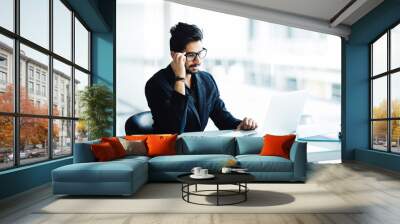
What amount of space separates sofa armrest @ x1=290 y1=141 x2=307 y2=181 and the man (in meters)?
2.52

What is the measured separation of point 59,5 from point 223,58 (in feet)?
11.5

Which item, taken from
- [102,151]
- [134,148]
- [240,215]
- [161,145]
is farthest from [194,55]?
[240,215]

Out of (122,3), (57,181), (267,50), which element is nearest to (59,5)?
(122,3)

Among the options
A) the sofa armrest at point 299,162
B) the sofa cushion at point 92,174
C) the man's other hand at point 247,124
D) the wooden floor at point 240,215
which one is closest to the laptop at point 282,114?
the man's other hand at point 247,124

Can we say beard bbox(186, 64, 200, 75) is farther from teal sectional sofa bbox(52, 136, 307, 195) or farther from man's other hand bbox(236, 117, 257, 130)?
teal sectional sofa bbox(52, 136, 307, 195)

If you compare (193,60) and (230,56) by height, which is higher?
(230,56)

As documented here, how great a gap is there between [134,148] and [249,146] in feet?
6.45

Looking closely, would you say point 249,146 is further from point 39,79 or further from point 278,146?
point 39,79

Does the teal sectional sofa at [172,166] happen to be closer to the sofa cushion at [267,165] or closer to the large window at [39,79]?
the sofa cushion at [267,165]

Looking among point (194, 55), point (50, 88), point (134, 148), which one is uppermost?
point (194, 55)

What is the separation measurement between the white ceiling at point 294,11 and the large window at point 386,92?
2.67 ft

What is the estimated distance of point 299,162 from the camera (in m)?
5.82

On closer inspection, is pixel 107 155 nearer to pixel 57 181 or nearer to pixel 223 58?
pixel 57 181

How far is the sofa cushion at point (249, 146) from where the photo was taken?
21.8 feet
